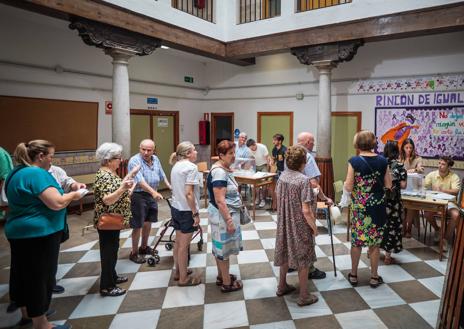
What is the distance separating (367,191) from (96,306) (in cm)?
275

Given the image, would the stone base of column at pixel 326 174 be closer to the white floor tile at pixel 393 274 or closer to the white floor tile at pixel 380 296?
the white floor tile at pixel 393 274

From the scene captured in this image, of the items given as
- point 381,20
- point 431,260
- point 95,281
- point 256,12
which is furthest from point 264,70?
point 95,281

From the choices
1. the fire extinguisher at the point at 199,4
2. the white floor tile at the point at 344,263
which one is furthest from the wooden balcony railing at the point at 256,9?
the white floor tile at the point at 344,263

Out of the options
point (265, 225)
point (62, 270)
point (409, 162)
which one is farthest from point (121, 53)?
point (409, 162)

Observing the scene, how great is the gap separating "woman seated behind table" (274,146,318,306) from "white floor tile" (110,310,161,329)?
1.21 meters

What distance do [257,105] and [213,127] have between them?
60.1 inches

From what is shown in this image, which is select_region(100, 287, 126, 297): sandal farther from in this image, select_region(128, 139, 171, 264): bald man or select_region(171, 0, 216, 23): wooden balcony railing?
select_region(171, 0, 216, 23): wooden balcony railing

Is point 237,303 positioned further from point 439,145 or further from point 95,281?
point 439,145

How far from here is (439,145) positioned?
20.4ft

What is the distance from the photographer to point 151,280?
11.6 feet

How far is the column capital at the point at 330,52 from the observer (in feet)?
19.6

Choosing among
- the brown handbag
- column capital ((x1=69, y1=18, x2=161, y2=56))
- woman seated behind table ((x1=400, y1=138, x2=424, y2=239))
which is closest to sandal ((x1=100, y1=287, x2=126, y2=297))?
the brown handbag

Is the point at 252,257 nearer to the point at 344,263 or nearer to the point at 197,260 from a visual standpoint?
the point at 197,260

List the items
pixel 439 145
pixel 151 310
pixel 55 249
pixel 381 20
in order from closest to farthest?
pixel 55 249 < pixel 151 310 < pixel 381 20 < pixel 439 145
